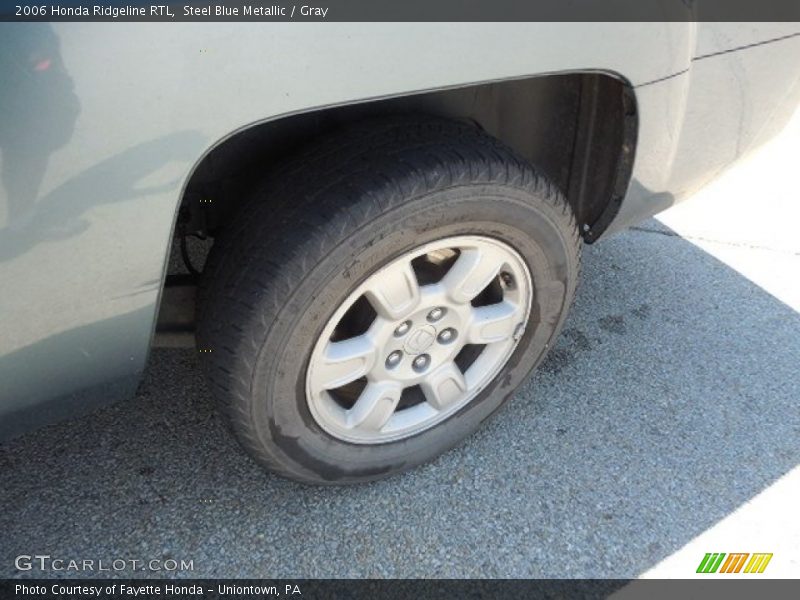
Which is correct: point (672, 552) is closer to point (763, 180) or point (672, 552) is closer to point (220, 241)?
point (220, 241)

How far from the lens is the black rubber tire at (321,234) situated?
5.06ft

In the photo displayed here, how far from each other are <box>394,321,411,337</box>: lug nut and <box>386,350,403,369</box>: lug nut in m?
0.05

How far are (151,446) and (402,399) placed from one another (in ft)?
2.24

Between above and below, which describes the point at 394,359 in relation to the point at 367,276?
below

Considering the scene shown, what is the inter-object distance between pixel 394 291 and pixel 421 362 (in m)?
0.28

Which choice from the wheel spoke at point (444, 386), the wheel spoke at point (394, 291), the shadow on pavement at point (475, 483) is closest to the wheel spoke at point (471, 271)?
the wheel spoke at point (394, 291)

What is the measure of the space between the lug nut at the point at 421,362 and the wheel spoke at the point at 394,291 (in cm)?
19

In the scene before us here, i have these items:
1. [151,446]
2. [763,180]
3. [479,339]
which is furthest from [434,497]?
[763,180]

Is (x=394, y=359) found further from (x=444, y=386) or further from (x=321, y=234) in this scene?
(x=321, y=234)

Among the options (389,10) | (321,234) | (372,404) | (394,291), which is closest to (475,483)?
(372,404)

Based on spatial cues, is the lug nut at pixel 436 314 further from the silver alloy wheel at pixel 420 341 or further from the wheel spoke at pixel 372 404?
the wheel spoke at pixel 372 404

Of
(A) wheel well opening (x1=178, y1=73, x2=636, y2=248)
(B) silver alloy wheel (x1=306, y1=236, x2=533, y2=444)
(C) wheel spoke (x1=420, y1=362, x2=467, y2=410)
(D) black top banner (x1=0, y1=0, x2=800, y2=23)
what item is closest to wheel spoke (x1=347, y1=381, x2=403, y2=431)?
(B) silver alloy wheel (x1=306, y1=236, x2=533, y2=444)

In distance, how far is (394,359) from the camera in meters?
1.88

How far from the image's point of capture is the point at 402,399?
6.70 ft
